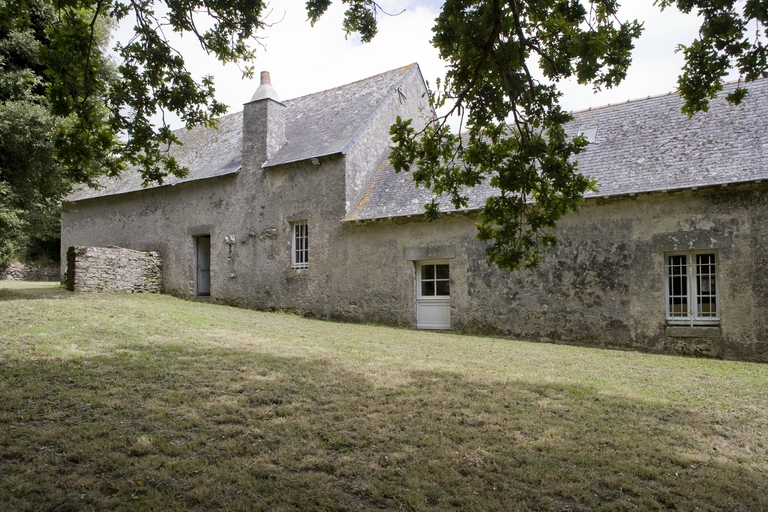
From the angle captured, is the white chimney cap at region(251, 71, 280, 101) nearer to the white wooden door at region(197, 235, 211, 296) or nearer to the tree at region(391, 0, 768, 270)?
the white wooden door at region(197, 235, 211, 296)

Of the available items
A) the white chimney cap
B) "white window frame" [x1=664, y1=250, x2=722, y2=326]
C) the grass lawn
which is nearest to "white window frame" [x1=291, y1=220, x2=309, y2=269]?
the white chimney cap

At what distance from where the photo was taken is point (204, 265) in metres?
17.5

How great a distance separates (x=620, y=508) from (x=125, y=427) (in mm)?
3759

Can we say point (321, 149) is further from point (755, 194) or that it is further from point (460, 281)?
point (755, 194)

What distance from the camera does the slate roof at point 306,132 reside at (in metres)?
14.5

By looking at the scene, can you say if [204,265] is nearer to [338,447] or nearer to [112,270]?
[112,270]

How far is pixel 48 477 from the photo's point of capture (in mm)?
3295

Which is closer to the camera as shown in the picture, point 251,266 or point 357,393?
point 357,393

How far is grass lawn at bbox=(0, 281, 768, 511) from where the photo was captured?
327 cm

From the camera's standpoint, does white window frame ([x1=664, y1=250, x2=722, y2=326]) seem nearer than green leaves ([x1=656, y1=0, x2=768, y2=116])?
No

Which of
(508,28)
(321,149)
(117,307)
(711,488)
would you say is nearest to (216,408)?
(711,488)

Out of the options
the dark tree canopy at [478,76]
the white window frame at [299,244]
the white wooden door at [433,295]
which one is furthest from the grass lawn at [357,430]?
the white window frame at [299,244]

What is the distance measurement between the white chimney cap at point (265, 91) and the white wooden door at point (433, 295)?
293 inches

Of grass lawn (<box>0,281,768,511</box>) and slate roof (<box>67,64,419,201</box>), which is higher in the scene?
slate roof (<box>67,64,419,201</box>)
